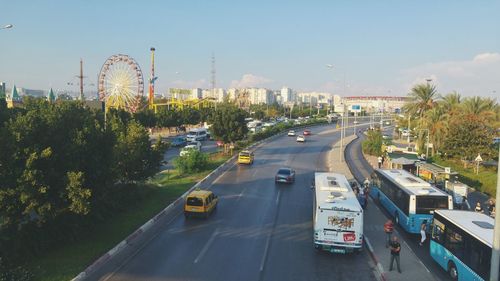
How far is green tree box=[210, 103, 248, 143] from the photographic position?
164ft

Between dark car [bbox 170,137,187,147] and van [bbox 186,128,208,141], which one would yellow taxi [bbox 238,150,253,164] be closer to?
dark car [bbox 170,137,187,147]

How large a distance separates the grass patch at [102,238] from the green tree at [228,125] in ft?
59.4

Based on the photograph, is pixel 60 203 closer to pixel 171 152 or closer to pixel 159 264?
pixel 159 264

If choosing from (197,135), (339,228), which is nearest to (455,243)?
(339,228)

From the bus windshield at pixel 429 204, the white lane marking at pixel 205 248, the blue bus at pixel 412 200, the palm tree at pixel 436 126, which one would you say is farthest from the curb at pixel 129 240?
the palm tree at pixel 436 126

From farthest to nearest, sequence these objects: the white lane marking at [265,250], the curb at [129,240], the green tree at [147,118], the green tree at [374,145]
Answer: the green tree at [147,118] → the green tree at [374,145] → the white lane marking at [265,250] → the curb at [129,240]

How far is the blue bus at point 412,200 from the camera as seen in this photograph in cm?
2072

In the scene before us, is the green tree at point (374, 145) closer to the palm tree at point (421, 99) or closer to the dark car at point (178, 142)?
the palm tree at point (421, 99)

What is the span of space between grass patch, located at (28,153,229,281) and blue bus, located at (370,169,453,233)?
13.2m

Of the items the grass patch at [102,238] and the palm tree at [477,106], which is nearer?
the grass patch at [102,238]

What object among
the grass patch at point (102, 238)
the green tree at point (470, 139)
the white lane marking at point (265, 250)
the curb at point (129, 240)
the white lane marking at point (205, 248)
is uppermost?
the green tree at point (470, 139)

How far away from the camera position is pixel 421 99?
6144 cm

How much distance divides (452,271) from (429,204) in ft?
18.2

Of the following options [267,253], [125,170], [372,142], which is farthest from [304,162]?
[267,253]
